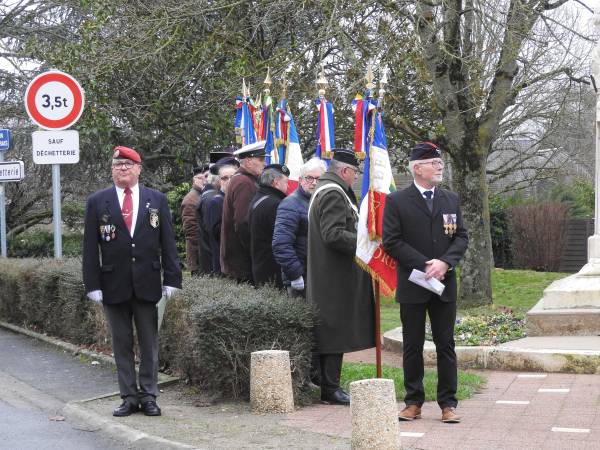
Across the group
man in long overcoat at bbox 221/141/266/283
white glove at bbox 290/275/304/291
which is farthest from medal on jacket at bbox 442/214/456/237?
man in long overcoat at bbox 221/141/266/283

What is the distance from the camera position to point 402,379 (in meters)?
9.20

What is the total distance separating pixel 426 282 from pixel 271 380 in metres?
1.42

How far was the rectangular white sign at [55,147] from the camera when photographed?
11367 mm

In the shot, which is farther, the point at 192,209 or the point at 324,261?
the point at 192,209

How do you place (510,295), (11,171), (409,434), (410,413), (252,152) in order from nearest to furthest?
(409,434) → (410,413) → (252,152) → (11,171) → (510,295)

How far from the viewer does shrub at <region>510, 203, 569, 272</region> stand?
30.2 m

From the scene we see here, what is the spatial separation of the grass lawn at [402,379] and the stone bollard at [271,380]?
1.09 metres

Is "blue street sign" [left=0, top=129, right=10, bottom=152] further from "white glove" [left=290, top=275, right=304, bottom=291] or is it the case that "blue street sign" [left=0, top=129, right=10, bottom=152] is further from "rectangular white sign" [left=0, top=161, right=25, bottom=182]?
"white glove" [left=290, top=275, right=304, bottom=291]

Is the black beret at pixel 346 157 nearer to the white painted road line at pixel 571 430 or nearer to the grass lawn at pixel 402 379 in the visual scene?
the grass lawn at pixel 402 379

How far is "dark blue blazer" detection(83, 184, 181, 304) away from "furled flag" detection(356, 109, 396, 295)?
59.9 inches

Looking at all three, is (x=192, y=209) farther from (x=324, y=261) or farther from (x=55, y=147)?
(x=324, y=261)

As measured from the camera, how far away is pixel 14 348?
11.9 metres

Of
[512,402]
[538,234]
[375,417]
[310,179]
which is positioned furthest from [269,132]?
[538,234]

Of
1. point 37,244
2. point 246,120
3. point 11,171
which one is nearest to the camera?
point 246,120
